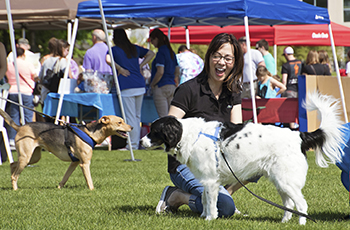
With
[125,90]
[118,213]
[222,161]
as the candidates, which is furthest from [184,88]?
[125,90]

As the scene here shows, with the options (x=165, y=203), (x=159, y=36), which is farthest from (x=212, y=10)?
(x=165, y=203)

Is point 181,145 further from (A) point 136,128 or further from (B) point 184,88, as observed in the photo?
(A) point 136,128

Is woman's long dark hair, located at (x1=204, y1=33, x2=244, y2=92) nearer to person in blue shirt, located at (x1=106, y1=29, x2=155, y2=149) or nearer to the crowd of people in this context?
the crowd of people

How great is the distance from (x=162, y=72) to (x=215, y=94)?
548 centimetres

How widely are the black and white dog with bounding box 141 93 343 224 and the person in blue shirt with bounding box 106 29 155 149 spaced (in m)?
5.74

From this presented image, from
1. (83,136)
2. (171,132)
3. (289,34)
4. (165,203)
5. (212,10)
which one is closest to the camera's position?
(171,132)

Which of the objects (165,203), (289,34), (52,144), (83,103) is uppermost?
(289,34)

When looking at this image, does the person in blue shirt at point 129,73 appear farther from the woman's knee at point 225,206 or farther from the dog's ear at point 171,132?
the dog's ear at point 171,132

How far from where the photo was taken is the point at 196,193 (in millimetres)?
4082

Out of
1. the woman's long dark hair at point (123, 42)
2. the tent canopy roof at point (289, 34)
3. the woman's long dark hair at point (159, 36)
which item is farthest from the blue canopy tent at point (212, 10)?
the tent canopy roof at point (289, 34)

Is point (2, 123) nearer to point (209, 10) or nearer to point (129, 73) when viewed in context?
point (129, 73)

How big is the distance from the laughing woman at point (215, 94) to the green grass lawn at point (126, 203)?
22 cm

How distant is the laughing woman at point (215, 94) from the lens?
3.95 meters

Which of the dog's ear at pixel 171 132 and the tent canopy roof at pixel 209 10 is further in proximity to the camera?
the tent canopy roof at pixel 209 10
